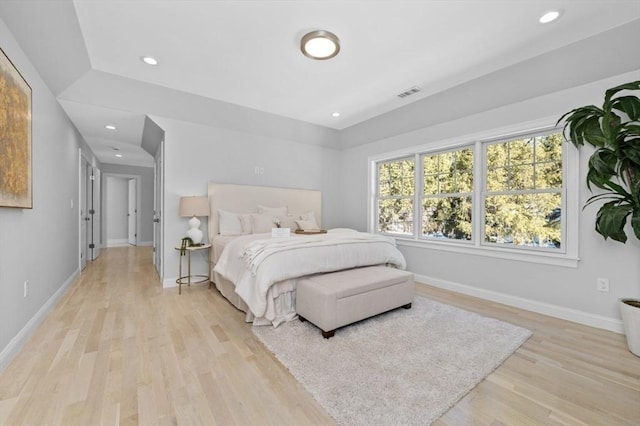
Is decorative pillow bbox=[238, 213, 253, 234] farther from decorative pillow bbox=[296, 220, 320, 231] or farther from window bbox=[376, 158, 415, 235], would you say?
window bbox=[376, 158, 415, 235]

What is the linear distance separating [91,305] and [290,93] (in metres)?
3.43

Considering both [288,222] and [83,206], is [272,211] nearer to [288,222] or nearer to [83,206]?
[288,222]

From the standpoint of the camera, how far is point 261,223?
4105 millimetres

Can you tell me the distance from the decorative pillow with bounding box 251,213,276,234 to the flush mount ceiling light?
2.24m

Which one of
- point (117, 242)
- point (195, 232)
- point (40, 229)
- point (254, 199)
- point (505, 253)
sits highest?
point (254, 199)

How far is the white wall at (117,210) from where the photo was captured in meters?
8.36

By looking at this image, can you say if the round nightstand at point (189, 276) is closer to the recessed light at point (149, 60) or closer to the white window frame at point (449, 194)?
the recessed light at point (149, 60)

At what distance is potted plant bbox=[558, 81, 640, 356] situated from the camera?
2193 millimetres

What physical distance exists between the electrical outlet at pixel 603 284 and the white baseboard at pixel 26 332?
187 inches

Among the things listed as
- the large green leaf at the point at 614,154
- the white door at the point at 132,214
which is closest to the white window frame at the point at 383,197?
the large green leaf at the point at 614,154

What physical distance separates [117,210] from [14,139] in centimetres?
758

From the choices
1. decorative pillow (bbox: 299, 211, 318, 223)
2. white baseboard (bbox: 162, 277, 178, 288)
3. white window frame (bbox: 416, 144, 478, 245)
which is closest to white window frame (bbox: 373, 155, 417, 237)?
white window frame (bbox: 416, 144, 478, 245)

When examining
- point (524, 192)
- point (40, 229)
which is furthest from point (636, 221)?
point (40, 229)

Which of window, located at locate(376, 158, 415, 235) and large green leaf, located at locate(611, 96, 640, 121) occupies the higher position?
large green leaf, located at locate(611, 96, 640, 121)
